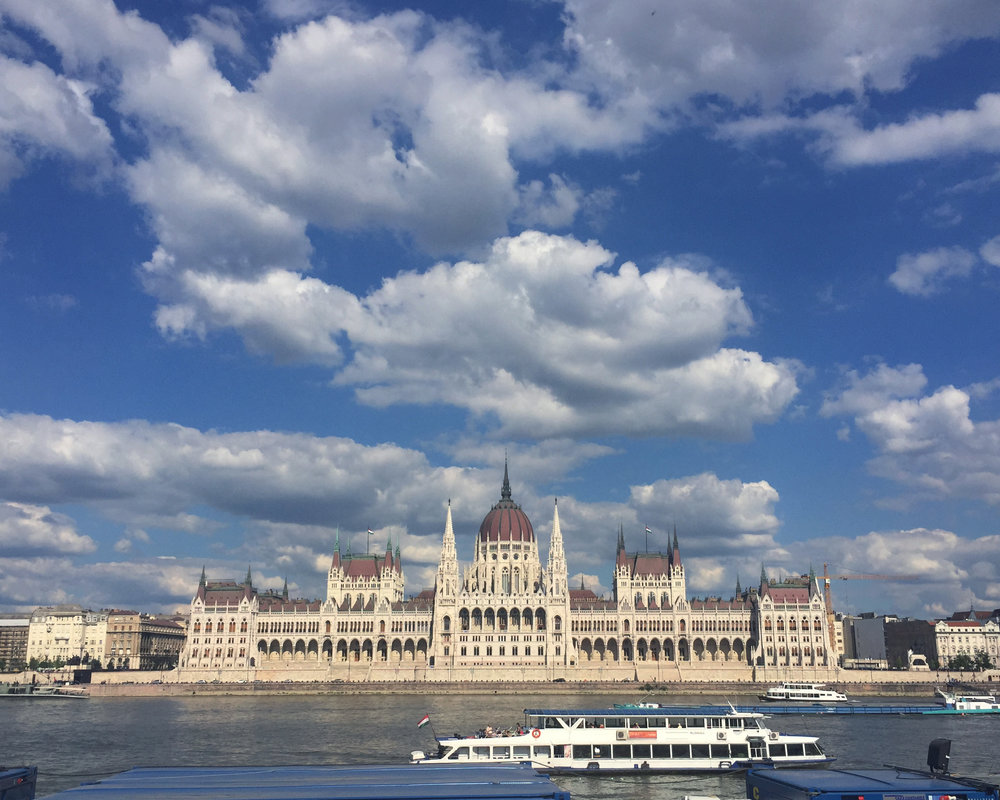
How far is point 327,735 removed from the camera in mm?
78562

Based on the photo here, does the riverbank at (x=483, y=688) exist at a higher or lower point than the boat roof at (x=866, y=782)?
lower

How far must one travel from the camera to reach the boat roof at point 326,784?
74.9 feet

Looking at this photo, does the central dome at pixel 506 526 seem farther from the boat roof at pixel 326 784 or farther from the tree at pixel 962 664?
the boat roof at pixel 326 784

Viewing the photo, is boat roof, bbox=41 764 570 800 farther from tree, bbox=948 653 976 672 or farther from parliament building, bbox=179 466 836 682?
tree, bbox=948 653 976 672

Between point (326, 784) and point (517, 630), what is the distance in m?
148

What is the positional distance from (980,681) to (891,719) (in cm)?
6141

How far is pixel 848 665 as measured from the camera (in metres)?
188

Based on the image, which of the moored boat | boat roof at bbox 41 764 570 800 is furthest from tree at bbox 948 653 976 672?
boat roof at bbox 41 764 570 800

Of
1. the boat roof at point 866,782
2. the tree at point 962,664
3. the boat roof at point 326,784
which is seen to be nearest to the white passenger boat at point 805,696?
the tree at point 962,664

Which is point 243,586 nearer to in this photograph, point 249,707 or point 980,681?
point 249,707

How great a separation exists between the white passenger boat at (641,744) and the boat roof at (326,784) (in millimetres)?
27684

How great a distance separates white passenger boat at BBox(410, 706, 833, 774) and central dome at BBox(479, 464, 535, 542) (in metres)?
128

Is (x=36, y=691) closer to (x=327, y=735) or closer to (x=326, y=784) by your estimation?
(x=327, y=735)

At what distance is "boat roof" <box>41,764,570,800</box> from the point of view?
22.8 meters
